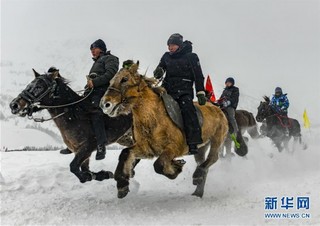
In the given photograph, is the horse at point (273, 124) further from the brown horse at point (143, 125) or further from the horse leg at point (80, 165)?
the horse leg at point (80, 165)

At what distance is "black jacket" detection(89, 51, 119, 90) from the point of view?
7.83 metres

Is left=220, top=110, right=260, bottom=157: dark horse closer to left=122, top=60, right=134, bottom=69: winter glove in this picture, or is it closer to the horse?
the horse

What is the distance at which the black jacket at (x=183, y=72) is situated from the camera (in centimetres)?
745

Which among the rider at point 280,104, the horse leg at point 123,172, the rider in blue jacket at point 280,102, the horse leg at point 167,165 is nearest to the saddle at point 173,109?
the horse leg at point 167,165

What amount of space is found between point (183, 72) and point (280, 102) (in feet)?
35.3

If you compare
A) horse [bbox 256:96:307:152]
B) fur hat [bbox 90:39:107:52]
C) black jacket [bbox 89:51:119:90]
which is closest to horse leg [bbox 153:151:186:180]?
black jacket [bbox 89:51:119:90]

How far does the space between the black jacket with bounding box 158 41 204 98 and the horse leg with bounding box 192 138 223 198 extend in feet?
4.77

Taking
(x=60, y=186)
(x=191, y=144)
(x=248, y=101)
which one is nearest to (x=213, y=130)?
(x=191, y=144)

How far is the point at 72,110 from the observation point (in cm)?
789

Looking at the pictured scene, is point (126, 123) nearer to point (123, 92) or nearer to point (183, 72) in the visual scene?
point (183, 72)

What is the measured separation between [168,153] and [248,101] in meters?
87.1

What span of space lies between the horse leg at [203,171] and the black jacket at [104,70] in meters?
2.69

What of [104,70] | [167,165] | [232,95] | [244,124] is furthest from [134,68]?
[244,124]

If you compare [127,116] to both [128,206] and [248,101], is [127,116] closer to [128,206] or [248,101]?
[128,206]
